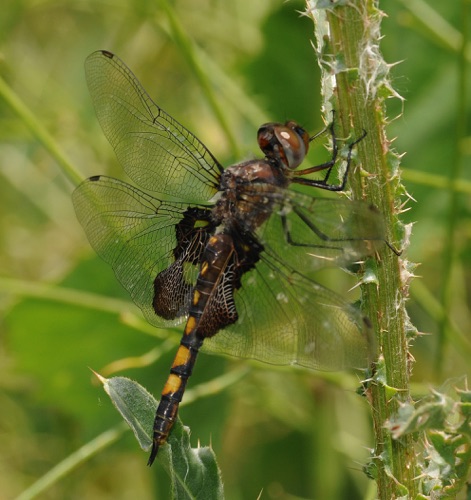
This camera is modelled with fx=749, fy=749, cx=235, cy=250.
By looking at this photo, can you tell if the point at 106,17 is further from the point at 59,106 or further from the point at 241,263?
the point at 241,263

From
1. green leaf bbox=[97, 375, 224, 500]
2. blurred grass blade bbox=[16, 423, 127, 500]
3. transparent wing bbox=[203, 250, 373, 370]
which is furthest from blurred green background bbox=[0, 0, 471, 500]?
green leaf bbox=[97, 375, 224, 500]

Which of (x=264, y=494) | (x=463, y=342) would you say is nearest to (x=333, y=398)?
(x=264, y=494)

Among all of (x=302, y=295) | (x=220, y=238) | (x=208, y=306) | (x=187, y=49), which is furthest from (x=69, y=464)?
(x=187, y=49)

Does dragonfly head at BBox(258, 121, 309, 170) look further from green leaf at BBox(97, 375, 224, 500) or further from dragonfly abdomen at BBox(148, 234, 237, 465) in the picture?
green leaf at BBox(97, 375, 224, 500)

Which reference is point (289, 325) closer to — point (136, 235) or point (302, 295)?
point (302, 295)

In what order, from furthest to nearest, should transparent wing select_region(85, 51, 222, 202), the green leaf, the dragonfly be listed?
transparent wing select_region(85, 51, 222, 202)
the dragonfly
the green leaf

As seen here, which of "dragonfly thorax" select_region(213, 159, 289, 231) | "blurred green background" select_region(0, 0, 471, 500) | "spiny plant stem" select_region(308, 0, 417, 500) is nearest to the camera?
"spiny plant stem" select_region(308, 0, 417, 500)
